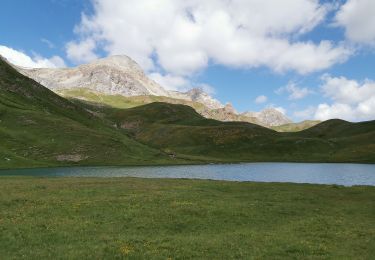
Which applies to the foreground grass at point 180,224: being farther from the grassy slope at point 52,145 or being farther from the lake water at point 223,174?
the grassy slope at point 52,145

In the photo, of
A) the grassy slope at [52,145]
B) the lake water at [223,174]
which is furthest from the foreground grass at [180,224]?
the grassy slope at [52,145]

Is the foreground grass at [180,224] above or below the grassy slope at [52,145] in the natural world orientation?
below

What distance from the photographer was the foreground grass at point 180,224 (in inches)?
1008

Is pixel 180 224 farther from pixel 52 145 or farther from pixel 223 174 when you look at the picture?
pixel 52 145

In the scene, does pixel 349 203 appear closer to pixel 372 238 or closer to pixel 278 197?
pixel 278 197

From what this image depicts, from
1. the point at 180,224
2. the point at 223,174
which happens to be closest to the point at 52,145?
the point at 223,174

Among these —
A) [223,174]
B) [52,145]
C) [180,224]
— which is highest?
[52,145]

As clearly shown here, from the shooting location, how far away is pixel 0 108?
6319 inches

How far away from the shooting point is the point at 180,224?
33.2 m

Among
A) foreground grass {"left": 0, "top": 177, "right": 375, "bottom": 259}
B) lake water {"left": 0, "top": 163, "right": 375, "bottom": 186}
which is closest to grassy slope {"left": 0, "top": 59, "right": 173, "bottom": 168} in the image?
lake water {"left": 0, "top": 163, "right": 375, "bottom": 186}

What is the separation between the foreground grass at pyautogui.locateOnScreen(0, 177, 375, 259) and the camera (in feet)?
84.0

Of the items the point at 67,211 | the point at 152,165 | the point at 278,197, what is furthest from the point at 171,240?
the point at 152,165

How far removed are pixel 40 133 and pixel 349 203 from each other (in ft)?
420

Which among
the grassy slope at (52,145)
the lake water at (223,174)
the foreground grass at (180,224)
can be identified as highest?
the grassy slope at (52,145)
